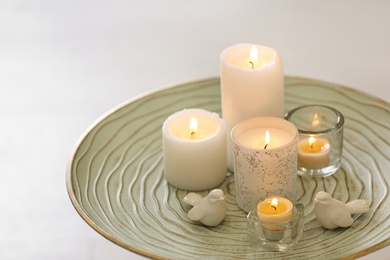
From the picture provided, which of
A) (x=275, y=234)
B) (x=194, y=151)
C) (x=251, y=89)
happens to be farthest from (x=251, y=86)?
(x=275, y=234)

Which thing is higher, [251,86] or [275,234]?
[251,86]

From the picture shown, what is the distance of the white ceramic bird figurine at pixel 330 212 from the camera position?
1.05 m

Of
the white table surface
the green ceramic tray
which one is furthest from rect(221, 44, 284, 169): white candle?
the white table surface

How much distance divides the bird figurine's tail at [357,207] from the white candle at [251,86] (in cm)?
17

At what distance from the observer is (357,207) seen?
3.53ft

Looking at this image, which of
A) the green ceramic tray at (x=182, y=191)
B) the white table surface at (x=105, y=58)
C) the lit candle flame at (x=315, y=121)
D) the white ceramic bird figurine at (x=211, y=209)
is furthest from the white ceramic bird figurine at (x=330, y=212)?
the white table surface at (x=105, y=58)

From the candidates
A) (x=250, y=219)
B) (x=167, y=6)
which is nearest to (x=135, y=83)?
(x=167, y=6)

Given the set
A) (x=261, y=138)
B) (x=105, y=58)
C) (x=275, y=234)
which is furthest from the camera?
(x=105, y=58)

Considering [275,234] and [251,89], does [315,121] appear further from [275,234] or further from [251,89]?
[275,234]

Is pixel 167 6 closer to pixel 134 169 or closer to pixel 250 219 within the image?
pixel 134 169

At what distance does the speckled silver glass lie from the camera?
42.6 inches

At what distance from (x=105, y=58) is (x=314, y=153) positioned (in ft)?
2.31

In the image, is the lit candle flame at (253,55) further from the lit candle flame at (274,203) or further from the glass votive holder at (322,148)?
the lit candle flame at (274,203)

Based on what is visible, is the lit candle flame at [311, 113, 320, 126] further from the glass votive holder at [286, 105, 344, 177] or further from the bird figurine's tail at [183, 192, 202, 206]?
the bird figurine's tail at [183, 192, 202, 206]
